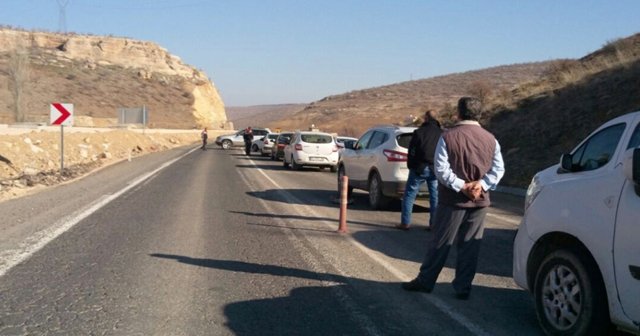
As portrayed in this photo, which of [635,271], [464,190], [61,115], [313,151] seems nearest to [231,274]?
[464,190]

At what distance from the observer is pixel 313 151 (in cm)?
2559

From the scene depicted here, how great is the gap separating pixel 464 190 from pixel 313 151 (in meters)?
19.7

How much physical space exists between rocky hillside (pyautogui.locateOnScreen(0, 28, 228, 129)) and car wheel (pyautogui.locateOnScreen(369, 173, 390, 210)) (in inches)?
2245

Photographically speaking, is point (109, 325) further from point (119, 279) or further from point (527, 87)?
point (527, 87)

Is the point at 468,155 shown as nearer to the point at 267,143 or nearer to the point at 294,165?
the point at 294,165

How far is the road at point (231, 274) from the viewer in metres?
5.41

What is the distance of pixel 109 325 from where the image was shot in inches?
208

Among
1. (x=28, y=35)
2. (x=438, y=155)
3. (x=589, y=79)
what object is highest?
(x=28, y=35)

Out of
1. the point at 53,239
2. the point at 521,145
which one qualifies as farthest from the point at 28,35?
the point at 53,239

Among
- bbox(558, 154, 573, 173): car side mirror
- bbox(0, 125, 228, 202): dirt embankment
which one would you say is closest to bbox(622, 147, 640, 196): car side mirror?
bbox(558, 154, 573, 173): car side mirror

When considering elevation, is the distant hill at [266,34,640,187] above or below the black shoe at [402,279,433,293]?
above

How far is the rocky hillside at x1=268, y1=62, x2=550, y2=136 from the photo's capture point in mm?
85938

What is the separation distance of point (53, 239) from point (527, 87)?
100.0ft

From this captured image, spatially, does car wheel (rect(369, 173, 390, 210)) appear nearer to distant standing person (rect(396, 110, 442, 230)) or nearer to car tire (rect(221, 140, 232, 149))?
distant standing person (rect(396, 110, 442, 230))
